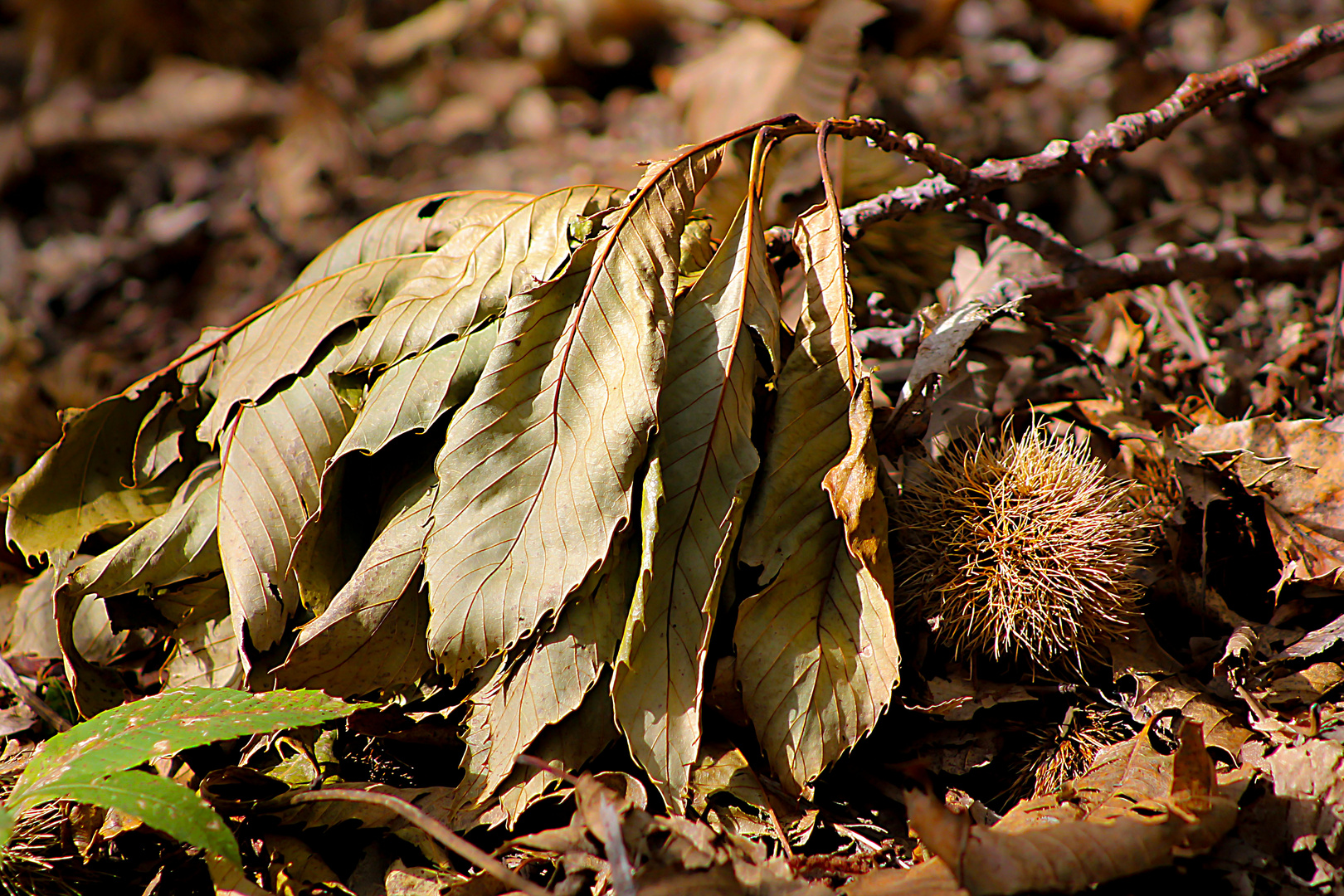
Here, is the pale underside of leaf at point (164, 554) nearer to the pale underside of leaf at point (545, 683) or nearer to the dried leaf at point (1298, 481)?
the pale underside of leaf at point (545, 683)

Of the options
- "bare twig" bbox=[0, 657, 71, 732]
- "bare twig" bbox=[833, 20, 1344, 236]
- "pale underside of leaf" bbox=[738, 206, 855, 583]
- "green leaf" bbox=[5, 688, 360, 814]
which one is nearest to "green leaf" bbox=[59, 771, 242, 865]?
"green leaf" bbox=[5, 688, 360, 814]

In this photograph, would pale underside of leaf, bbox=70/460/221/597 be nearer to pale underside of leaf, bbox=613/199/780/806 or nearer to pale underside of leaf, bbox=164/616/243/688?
pale underside of leaf, bbox=164/616/243/688

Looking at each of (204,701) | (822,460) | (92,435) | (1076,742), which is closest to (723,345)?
(822,460)

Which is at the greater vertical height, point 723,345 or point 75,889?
point 723,345

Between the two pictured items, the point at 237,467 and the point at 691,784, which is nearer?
the point at 691,784

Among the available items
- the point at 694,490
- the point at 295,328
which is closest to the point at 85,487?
the point at 295,328

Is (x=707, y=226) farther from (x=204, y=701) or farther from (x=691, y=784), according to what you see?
(x=204, y=701)

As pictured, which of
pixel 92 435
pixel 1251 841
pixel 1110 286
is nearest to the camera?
pixel 1251 841
